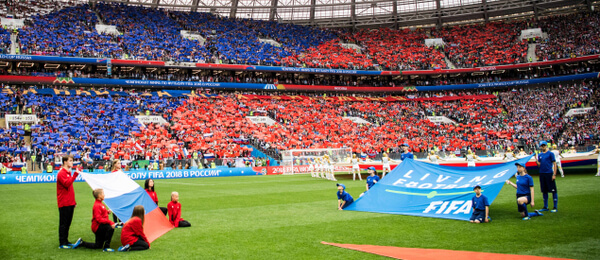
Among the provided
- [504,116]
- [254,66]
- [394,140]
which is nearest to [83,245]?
[394,140]

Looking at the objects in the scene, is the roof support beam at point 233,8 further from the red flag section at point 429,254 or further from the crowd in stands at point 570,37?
the red flag section at point 429,254

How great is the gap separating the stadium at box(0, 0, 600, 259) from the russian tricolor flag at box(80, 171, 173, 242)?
0.17 ft

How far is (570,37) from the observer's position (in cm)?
6362

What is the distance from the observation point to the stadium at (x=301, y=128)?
1005cm

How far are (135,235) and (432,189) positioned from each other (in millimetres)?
8778

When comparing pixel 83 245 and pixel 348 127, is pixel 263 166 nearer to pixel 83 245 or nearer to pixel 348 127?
pixel 348 127

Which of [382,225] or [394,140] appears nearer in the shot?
[382,225]

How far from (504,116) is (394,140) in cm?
1733

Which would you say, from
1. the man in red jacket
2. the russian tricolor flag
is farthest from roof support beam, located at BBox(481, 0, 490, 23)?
the man in red jacket

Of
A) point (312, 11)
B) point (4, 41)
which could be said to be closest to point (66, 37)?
point (4, 41)

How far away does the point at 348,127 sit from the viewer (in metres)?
53.5

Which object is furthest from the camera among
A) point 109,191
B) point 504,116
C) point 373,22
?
point 373,22

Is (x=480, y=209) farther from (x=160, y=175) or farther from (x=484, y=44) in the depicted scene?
(x=484, y=44)

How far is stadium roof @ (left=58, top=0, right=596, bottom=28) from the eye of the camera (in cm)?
6919
